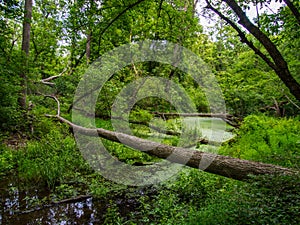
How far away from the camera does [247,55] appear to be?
9.33m

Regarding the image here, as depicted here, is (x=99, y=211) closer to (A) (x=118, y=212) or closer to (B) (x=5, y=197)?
(A) (x=118, y=212)

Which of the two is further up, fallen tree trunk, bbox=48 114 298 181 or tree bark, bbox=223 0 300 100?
tree bark, bbox=223 0 300 100

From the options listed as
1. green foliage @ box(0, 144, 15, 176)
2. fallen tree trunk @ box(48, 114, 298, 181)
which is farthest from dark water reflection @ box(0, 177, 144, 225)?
fallen tree trunk @ box(48, 114, 298, 181)

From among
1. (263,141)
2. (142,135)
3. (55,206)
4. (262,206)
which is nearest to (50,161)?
(55,206)

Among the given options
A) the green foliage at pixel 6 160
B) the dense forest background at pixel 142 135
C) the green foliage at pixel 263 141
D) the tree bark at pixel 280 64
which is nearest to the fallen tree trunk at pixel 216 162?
the dense forest background at pixel 142 135

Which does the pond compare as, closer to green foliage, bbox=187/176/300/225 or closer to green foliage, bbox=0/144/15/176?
green foliage, bbox=0/144/15/176

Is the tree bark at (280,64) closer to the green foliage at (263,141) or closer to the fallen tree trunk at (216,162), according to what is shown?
the fallen tree trunk at (216,162)

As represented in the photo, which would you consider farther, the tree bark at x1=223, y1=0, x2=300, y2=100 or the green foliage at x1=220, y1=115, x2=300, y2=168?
the green foliage at x1=220, y1=115, x2=300, y2=168

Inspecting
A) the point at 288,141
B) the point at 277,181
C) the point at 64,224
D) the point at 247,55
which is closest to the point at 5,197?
the point at 64,224

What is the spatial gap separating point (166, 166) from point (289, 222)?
3555mm

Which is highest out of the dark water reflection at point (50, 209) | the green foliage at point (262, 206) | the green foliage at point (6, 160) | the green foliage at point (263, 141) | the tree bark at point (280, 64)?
the tree bark at point (280, 64)

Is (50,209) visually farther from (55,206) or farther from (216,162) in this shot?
(216,162)

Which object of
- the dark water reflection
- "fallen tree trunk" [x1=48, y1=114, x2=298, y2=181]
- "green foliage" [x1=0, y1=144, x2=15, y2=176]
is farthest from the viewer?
"green foliage" [x1=0, y1=144, x2=15, y2=176]

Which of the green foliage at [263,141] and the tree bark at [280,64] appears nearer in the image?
the tree bark at [280,64]
